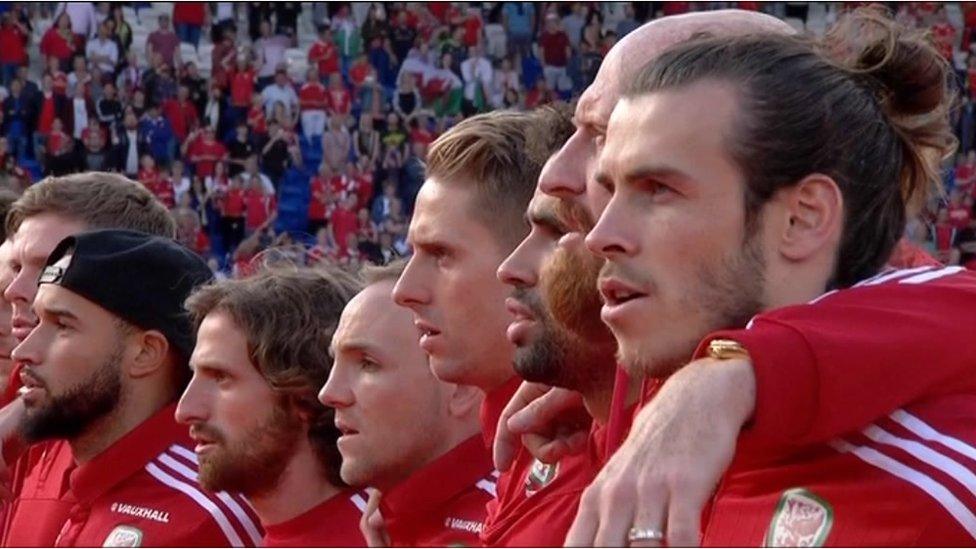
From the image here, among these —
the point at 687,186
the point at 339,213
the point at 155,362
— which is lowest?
the point at 339,213

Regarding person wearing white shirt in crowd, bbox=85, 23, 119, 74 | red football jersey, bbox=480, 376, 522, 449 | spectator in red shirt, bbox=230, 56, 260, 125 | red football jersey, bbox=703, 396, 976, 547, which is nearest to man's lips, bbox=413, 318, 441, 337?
red football jersey, bbox=480, 376, 522, 449

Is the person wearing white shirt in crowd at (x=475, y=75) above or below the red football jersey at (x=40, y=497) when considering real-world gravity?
below

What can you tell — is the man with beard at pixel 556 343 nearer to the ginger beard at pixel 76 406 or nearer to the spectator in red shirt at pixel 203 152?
the ginger beard at pixel 76 406

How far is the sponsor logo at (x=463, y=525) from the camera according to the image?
3.66 metres

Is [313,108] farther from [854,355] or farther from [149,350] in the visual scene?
[854,355]

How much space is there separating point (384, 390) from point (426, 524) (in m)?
0.28

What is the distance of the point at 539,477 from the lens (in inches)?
128

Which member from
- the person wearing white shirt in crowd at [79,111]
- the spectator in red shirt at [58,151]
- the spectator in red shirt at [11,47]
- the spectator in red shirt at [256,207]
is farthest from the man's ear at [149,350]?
the spectator in red shirt at [11,47]

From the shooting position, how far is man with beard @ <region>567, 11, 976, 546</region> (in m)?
2.18

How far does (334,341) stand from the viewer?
392 cm

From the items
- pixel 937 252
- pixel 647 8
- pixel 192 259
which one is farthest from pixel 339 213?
pixel 192 259

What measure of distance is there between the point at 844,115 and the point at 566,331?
0.77 meters

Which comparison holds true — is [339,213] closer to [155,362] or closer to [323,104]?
[323,104]

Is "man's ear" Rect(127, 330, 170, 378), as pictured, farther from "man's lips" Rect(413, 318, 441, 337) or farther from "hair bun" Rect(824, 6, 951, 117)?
"hair bun" Rect(824, 6, 951, 117)
